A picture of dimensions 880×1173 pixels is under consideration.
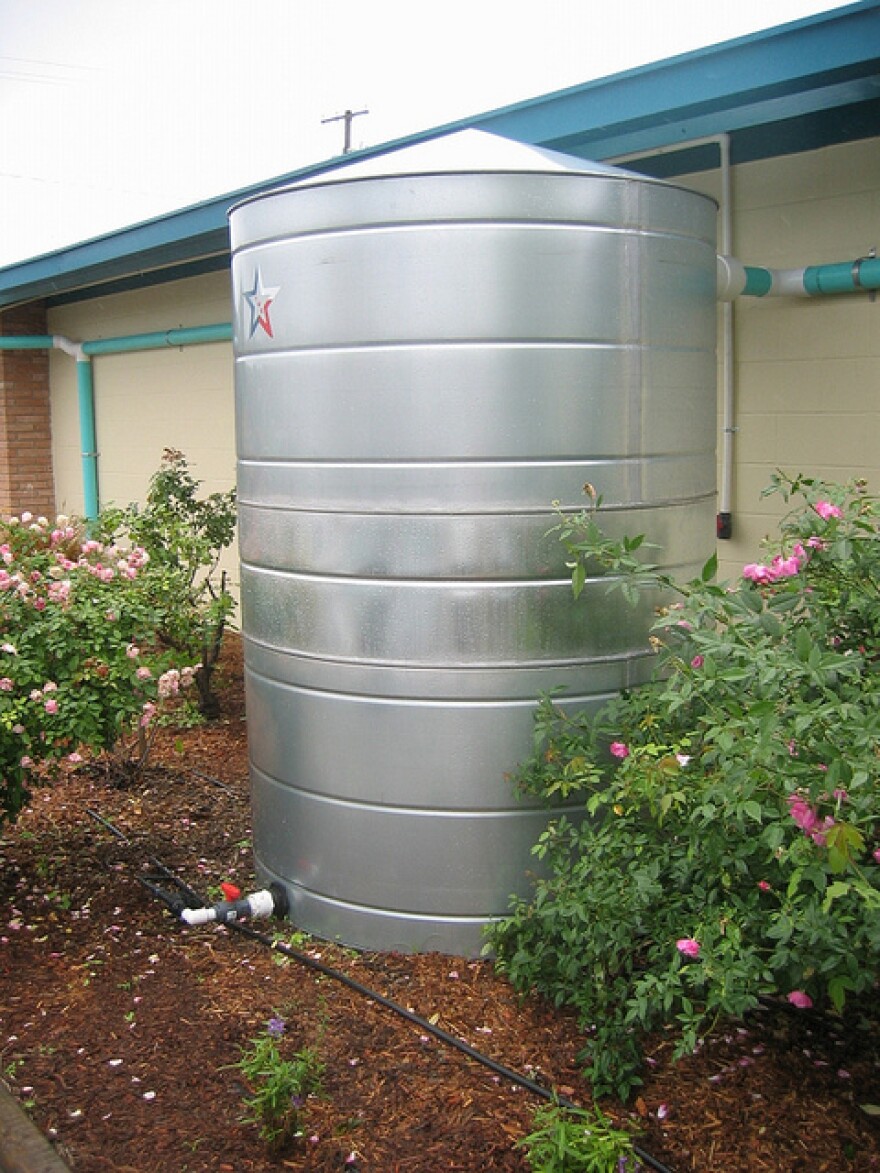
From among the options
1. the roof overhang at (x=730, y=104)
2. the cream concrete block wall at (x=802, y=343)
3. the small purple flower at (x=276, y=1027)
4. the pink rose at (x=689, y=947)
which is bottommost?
the small purple flower at (x=276, y=1027)

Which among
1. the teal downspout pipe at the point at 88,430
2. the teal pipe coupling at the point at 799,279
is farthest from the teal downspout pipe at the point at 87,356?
the teal pipe coupling at the point at 799,279

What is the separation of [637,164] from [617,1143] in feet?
16.1

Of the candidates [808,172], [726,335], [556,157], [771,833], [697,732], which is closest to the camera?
[771,833]

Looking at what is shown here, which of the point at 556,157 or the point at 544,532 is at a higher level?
the point at 556,157

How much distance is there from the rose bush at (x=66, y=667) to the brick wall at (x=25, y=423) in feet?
31.5

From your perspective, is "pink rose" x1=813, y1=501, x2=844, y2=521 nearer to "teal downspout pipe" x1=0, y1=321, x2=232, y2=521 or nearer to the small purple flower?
the small purple flower

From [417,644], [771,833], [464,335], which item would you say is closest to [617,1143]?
[771,833]

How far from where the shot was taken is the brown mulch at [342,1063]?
297 cm

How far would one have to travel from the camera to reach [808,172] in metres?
5.35

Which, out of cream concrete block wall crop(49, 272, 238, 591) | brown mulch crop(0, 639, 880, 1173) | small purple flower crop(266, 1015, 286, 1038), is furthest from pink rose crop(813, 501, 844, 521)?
cream concrete block wall crop(49, 272, 238, 591)

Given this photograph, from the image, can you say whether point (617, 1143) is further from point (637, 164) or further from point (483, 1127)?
point (637, 164)

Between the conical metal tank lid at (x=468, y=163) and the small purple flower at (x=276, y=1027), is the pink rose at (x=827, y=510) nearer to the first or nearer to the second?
the conical metal tank lid at (x=468, y=163)

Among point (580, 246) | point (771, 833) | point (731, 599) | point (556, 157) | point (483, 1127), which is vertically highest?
point (556, 157)

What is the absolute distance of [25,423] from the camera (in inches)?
551
